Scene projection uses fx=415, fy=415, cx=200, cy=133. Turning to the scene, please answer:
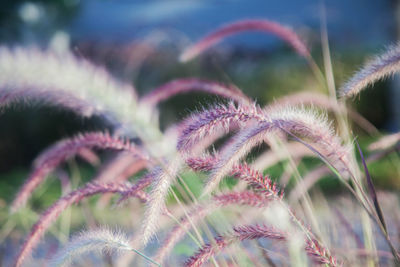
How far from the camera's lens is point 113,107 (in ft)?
2.79

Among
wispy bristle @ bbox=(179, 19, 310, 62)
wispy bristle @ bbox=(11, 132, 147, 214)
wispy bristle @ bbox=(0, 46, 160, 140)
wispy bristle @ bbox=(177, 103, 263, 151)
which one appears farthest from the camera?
wispy bristle @ bbox=(179, 19, 310, 62)

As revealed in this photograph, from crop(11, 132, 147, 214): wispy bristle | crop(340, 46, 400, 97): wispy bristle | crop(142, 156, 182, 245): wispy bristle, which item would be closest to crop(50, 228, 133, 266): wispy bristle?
crop(142, 156, 182, 245): wispy bristle

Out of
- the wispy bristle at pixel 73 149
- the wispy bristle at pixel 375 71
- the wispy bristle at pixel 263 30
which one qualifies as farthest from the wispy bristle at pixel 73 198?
the wispy bristle at pixel 263 30

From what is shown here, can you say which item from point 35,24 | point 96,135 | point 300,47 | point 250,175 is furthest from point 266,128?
point 35,24

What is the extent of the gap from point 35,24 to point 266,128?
871 cm

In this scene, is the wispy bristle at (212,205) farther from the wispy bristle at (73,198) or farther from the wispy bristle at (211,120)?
the wispy bristle at (211,120)

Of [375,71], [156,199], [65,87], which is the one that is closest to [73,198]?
[156,199]

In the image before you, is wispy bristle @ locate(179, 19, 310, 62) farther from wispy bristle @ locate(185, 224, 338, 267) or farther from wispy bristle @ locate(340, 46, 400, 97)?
wispy bristle @ locate(185, 224, 338, 267)

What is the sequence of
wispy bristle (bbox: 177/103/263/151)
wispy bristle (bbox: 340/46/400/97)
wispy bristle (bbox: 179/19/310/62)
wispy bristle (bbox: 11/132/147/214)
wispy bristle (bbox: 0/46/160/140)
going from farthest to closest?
1. wispy bristle (bbox: 179/19/310/62)
2. wispy bristle (bbox: 11/132/147/214)
3. wispy bristle (bbox: 340/46/400/97)
4. wispy bristle (bbox: 177/103/263/151)
5. wispy bristle (bbox: 0/46/160/140)

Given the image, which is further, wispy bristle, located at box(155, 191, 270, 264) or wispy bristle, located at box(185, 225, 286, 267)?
wispy bristle, located at box(155, 191, 270, 264)

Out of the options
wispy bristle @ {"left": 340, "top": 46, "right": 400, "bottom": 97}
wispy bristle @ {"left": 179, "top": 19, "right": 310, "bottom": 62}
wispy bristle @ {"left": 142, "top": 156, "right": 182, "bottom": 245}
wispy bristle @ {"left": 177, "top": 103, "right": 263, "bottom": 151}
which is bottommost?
wispy bristle @ {"left": 142, "top": 156, "right": 182, "bottom": 245}

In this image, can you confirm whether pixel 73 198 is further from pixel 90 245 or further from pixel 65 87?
pixel 65 87

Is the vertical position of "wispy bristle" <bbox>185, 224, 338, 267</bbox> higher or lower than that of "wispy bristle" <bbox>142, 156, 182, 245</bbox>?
lower

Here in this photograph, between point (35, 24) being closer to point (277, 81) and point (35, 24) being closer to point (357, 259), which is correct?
point (277, 81)
